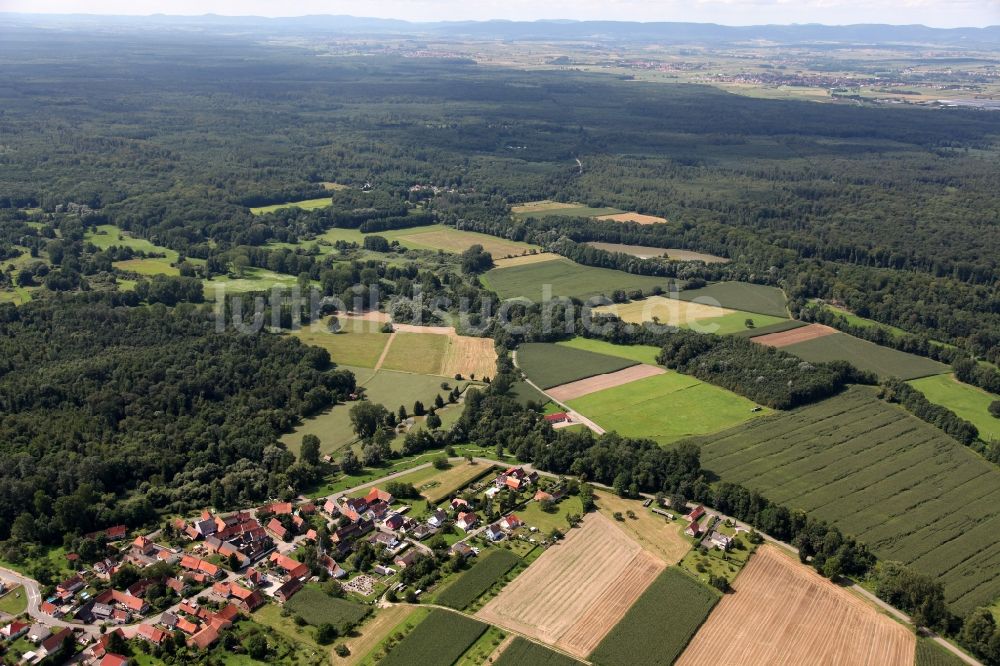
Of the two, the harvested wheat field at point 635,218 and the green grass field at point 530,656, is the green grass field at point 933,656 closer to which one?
the green grass field at point 530,656

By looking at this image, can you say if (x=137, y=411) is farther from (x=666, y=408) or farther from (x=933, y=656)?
(x=933, y=656)

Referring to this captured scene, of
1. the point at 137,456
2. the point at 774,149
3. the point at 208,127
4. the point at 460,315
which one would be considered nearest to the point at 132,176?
the point at 208,127

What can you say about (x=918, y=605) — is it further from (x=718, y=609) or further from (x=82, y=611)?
(x=82, y=611)

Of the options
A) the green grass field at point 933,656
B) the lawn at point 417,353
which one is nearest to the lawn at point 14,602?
the lawn at point 417,353

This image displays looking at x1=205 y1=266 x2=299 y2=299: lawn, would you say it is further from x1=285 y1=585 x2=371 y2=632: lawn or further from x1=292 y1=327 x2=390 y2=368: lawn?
x1=285 y1=585 x2=371 y2=632: lawn

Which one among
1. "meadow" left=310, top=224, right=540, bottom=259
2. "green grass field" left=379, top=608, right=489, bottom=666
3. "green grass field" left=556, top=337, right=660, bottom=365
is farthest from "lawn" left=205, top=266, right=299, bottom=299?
"green grass field" left=379, top=608, right=489, bottom=666

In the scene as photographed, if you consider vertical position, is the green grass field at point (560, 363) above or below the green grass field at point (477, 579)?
above

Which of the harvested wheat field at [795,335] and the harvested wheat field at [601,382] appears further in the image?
the harvested wheat field at [795,335]

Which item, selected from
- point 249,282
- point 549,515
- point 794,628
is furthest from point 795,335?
point 249,282
